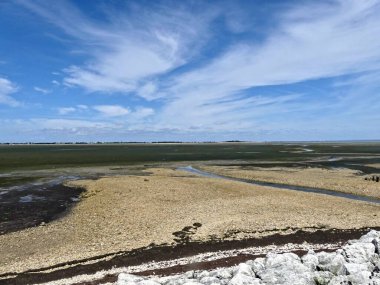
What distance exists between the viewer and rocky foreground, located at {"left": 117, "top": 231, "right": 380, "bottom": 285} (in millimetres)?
12789

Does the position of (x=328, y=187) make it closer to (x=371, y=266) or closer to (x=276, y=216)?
(x=276, y=216)

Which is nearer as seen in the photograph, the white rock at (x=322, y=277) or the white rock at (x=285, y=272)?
the white rock at (x=285, y=272)

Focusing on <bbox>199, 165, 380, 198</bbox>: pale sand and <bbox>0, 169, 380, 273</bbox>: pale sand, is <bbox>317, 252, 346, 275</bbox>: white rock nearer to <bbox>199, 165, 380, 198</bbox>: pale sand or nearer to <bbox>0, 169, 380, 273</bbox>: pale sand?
<bbox>0, 169, 380, 273</bbox>: pale sand

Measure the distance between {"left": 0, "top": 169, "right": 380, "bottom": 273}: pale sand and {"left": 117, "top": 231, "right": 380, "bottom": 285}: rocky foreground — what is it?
792 cm

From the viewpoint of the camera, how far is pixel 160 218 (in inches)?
1081

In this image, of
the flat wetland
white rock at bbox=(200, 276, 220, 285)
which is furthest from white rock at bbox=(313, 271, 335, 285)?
the flat wetland

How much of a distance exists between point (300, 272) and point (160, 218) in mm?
15504

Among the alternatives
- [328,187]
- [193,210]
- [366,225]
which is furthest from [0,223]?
[328,187]

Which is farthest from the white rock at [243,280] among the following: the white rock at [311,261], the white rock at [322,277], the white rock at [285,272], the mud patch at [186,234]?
the mud patch at [186,234]

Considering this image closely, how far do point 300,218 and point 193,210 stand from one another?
8.41 m

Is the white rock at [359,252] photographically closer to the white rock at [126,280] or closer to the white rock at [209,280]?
the white rock at [209,280]

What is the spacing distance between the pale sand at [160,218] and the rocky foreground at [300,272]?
7923 mm

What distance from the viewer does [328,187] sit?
42.5 meters

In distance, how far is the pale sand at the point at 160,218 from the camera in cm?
2092
